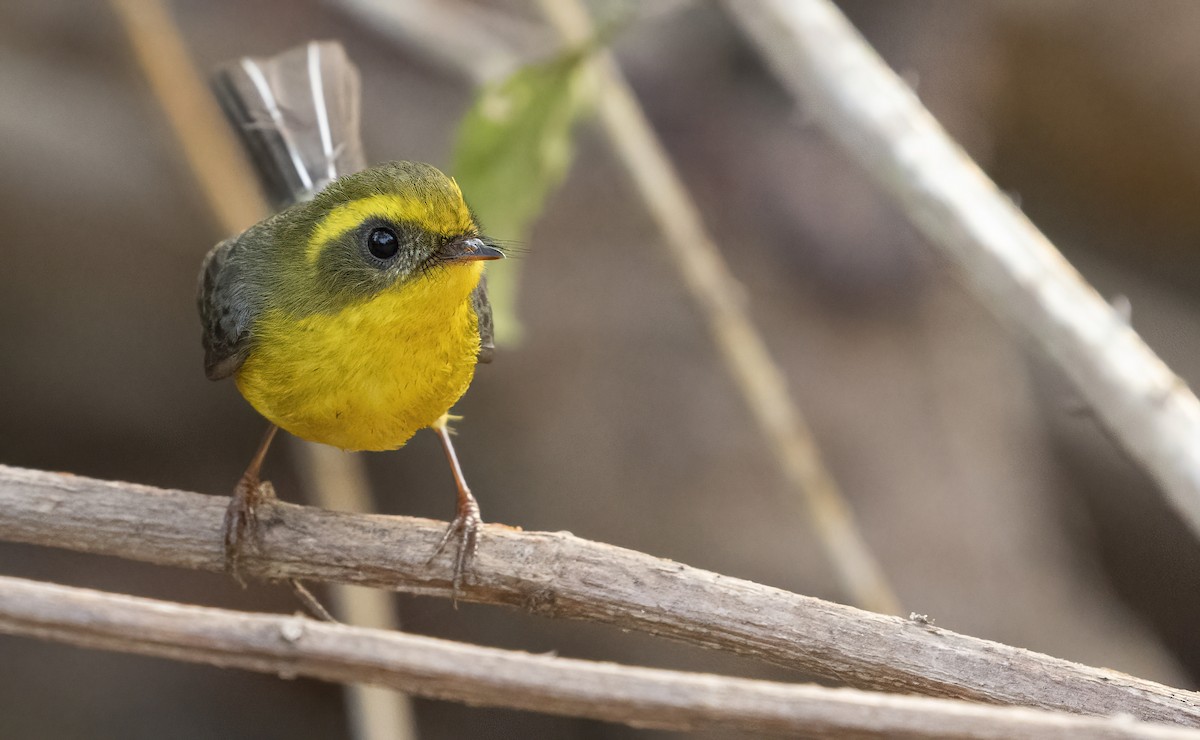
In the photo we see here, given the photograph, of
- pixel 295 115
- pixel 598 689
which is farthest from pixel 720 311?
pixel 598 689

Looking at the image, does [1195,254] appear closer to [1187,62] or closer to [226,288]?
[1187,62]

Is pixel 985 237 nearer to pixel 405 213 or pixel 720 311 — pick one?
pixel 720 311

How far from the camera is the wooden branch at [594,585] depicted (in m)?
2.49

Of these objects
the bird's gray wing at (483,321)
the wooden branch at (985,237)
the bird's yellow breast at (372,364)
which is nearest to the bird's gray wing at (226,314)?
the bird's yellow breast at (372,364)

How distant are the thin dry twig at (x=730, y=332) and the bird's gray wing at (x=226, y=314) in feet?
5.70

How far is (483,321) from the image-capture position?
3.50 meters

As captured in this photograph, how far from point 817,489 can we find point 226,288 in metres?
2.36

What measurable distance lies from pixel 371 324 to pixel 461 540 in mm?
607

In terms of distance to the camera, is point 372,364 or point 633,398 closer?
point 372,364

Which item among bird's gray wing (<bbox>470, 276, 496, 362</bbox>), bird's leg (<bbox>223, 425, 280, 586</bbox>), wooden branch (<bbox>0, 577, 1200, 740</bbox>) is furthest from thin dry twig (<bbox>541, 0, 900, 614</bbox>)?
wooden branch (<bbox>0, 577, 1200, 740</bbox>)

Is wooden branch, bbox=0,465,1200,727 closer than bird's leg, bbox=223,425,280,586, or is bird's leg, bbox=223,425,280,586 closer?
wooden branch, bbox=0,465,1200,727

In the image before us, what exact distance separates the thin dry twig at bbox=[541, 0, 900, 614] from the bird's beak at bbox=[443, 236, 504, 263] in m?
1.77

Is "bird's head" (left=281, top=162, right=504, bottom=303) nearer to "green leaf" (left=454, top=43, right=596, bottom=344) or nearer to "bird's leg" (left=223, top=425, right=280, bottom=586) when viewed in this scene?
"bird's leg" (left=223, top=425, right=280, bottom=586)

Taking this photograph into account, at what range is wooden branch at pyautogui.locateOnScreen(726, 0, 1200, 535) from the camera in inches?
120
